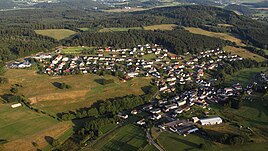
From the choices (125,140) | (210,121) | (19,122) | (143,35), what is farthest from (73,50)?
(210,121)

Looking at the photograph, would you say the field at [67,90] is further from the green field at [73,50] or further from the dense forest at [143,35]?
the green field at [73,50]

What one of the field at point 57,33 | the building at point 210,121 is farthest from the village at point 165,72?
the field at point 57,33

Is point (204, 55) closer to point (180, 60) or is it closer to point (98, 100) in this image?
point (180, 60)

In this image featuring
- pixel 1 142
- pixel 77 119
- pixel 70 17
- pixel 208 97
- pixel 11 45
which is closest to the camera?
pixel 1 142

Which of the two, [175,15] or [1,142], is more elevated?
[175,15]

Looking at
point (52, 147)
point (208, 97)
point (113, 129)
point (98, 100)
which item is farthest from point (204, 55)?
point (52, 147)

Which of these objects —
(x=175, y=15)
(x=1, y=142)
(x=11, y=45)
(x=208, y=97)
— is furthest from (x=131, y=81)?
(x=175, y=15)

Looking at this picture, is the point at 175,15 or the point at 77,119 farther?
the point at 175,15

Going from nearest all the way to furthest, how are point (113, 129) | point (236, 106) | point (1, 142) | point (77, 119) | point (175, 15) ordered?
point (1, 142) → point (113, 129) → point (77, 119) → point (236, 106) → point (175, 15)
